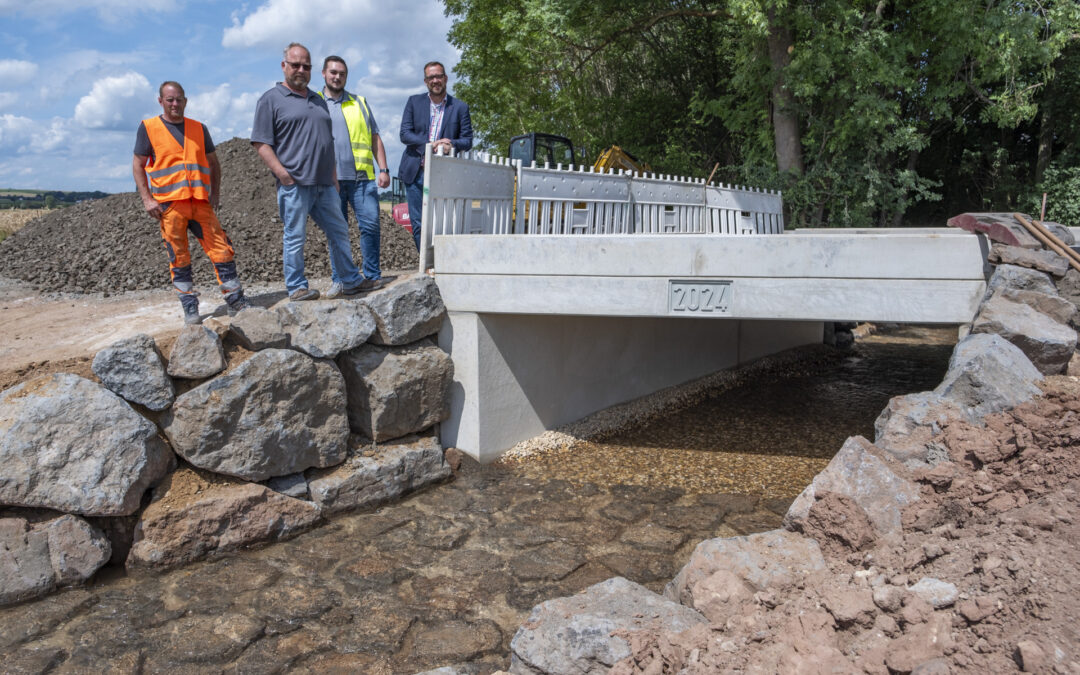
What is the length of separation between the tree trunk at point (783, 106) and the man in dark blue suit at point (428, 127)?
7.71 meters

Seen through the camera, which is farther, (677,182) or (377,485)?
(677,182)

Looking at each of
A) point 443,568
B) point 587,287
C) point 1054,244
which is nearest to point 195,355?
point 443,568

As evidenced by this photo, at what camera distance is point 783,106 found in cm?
1355

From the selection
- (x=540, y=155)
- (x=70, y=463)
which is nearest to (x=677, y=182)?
(x=540, y=155)

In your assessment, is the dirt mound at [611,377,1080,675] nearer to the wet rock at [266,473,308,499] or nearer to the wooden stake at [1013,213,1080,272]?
the wooden stake at [1013,213,1080,272]

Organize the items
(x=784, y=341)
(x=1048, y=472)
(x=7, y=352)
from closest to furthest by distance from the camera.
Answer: (x=1048, y=472), (x=7, y=352), (x=784, y=341)

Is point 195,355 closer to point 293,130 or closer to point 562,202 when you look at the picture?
point 293,130

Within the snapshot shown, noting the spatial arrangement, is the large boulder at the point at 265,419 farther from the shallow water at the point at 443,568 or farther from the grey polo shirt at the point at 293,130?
the grey polo shirt at the point at 293,130

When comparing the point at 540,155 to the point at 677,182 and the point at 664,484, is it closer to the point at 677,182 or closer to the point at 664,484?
the point at 677,182

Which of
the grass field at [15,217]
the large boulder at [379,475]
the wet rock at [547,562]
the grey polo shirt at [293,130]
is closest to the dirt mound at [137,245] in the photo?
the grass field at [15,217]

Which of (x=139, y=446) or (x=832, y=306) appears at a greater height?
(x=832, y=306)

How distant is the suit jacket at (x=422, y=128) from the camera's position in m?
6.84

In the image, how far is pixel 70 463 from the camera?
14.4 feet

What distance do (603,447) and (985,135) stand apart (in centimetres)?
1467
